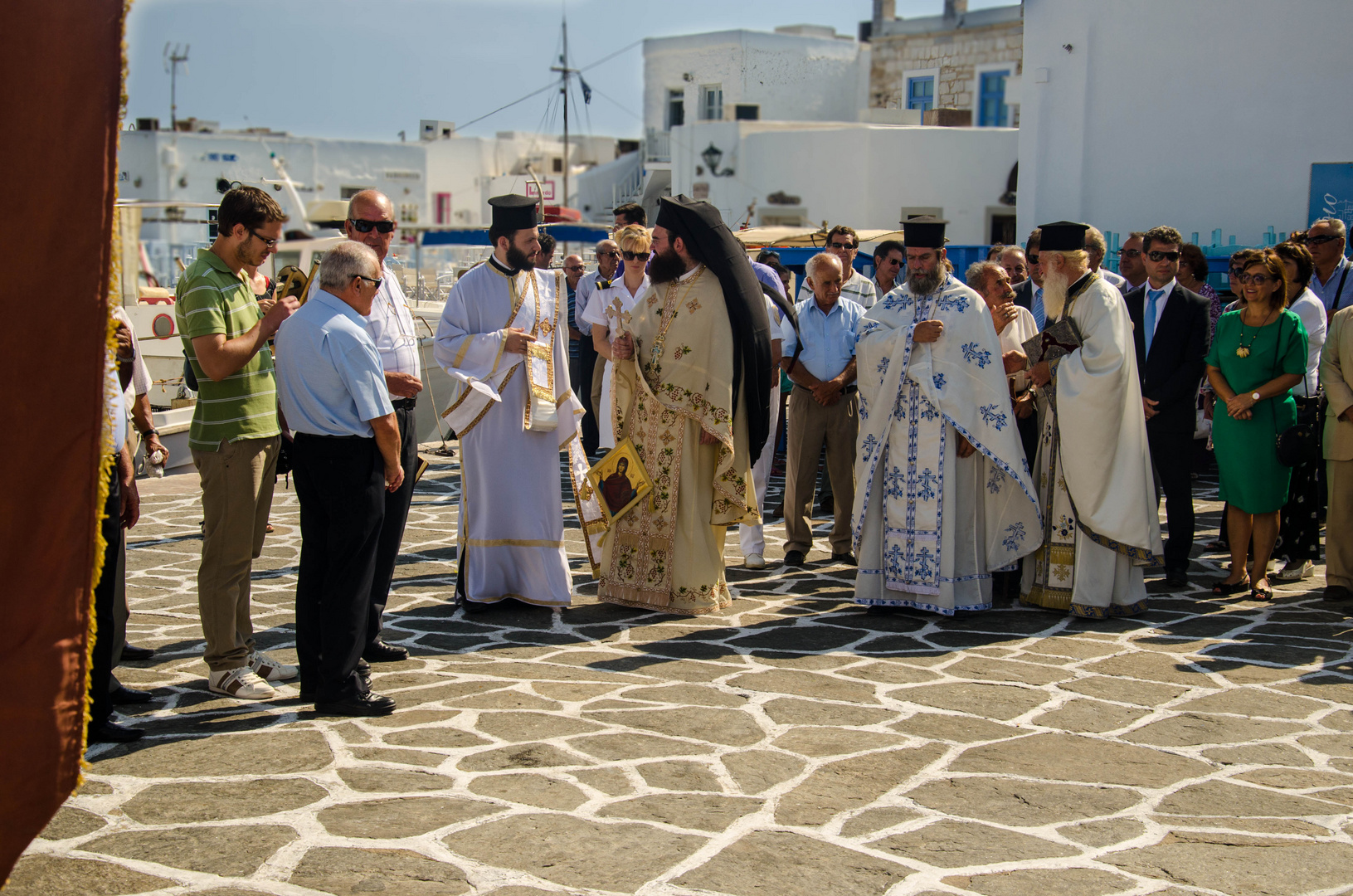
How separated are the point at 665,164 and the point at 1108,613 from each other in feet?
100

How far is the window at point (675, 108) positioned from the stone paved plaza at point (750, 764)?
33264mm

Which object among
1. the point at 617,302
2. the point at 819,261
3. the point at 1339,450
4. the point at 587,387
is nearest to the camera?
the point at 1339,450

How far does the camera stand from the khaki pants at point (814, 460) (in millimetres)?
8273

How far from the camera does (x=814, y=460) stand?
846 cm

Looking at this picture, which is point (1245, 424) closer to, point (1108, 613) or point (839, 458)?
point (1108, 613)

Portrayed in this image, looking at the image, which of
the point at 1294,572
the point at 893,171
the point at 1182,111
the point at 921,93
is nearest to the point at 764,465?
the point at 1294,572

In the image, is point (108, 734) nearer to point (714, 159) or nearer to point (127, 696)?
point (127, 696)

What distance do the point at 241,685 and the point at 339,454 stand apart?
1.12 meters

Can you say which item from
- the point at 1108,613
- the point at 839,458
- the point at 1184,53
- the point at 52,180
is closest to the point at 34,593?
the point at 52,180

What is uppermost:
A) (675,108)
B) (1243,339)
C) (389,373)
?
(675,108)

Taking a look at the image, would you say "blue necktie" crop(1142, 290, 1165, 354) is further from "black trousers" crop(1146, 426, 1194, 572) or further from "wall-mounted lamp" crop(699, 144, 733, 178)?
"wall-mounted lamp" crop(699, 144, 733, 178)

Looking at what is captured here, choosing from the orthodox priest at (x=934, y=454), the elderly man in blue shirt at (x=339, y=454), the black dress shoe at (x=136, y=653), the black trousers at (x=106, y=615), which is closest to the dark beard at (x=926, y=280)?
the orthodox priest at (x=934, y=454)

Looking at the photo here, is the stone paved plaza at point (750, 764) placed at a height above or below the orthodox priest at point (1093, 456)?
below

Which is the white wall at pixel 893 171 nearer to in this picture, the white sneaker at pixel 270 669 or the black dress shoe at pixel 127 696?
the white sneaker at pixel 270 669
